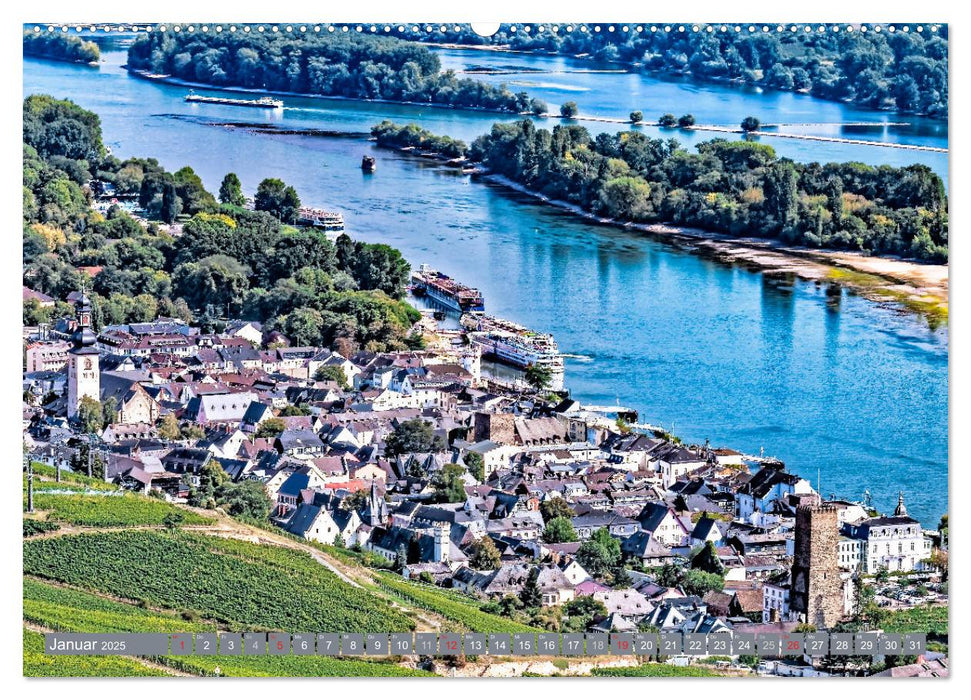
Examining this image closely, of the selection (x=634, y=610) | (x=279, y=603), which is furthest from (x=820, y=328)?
(x=279, y=603)

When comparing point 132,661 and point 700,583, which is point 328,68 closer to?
point 700,583

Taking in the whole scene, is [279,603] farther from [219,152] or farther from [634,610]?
[219,152]

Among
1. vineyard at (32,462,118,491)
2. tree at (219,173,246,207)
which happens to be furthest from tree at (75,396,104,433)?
tree at (219,173,246,207)

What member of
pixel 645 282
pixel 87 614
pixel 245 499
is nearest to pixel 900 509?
pixel 245 499

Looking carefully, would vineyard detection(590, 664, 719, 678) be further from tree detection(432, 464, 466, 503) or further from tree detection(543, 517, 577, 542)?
tree detection(432, 464, 466, 503)

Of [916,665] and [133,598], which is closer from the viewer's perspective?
[916,665]

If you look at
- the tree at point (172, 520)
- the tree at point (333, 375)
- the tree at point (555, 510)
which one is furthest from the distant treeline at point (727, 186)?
the tree at point (172, 520)

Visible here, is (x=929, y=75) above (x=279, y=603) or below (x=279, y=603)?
above
